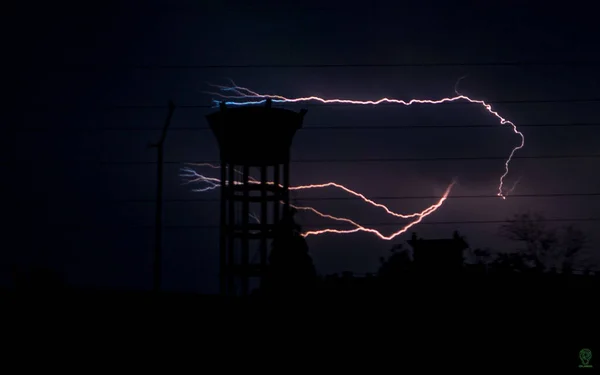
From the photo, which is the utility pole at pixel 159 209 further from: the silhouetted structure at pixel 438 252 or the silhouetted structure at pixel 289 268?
the silhouetted structure at pixel 438 252

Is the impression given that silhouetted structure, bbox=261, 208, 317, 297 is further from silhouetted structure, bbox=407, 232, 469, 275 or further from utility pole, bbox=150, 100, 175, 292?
silhouetted structure, bbox=407, 232, 469, 275

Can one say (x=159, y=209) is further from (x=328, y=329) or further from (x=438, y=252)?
(x=438, y=252)

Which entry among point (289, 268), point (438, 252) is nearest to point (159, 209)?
point (289, 268)

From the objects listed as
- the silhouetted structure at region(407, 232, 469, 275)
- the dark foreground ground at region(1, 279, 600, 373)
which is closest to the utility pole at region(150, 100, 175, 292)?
the dark foreground ground at region(1, 279, 600, 373)

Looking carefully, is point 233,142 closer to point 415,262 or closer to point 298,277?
point 298,277

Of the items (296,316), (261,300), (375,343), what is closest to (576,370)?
(375,343)
